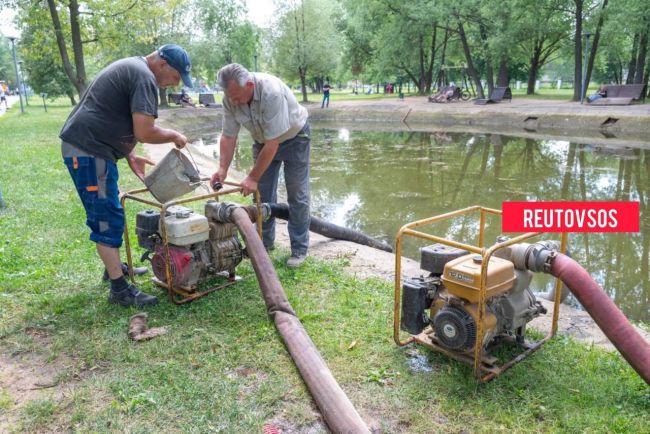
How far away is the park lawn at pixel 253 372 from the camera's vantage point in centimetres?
254

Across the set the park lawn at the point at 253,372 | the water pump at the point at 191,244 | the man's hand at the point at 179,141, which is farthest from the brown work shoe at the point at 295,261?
Answer: the man's hand at the point at 179,141

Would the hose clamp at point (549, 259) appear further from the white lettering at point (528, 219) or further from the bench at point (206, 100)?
the bench at point (206, 100)

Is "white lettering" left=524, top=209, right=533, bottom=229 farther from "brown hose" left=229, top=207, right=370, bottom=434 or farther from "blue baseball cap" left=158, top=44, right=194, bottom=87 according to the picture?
"blue baseball cap" left=158, top=44, right=194, bottom=87

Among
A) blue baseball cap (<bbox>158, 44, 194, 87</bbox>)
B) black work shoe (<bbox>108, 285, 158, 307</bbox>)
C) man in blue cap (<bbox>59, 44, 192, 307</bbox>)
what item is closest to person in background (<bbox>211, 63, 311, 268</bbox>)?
blue baseball cap (<bbox>158, 44, 194, 87</bbox>)

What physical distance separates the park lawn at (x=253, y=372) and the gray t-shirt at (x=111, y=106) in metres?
1.24

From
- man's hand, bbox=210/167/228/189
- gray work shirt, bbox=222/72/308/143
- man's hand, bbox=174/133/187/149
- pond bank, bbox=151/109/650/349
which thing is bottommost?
pond bank, bbox=151/109/650/349

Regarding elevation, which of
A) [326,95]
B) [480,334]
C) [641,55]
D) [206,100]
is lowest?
[480,334]

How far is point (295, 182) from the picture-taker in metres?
4.63

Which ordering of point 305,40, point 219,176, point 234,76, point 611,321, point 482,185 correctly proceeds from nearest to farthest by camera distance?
point 611,321 < point 234,76 < point 219,176 < point 482,185 < point 305,40

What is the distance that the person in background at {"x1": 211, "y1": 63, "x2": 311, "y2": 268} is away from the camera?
399cm

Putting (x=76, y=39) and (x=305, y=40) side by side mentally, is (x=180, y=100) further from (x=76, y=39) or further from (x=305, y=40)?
(x=76, y=39)

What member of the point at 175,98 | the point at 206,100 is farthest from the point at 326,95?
the point at 175,98

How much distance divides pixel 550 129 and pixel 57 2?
17609mm

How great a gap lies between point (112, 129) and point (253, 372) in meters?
1.96
